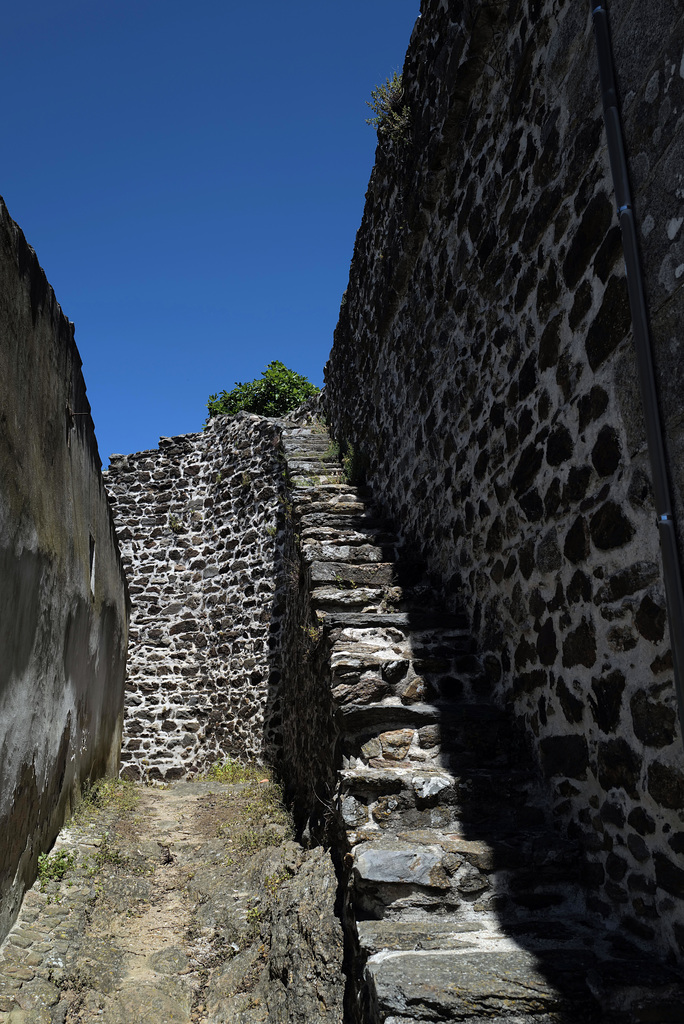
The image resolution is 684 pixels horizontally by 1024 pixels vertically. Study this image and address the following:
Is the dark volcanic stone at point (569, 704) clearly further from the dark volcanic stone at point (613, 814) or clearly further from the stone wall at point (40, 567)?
the stone wall at point (40, 567)

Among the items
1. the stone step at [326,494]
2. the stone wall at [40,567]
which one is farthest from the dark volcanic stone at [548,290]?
the stone step at [326,494]

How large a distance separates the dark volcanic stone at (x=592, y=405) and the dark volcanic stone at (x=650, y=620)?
733 millimetres

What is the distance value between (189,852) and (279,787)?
1633mm

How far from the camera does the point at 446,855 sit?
9.26ft

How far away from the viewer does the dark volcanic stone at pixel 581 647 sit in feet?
8.86

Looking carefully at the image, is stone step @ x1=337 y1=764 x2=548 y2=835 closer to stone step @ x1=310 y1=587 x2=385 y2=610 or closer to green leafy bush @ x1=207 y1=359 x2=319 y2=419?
stone step @ x1=310 y1=587 x2=385 y2=610

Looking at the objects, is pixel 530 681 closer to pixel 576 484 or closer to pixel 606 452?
pixel 576 484

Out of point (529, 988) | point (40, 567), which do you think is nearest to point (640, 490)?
point (529, 988)

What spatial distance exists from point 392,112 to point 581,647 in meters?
4.51

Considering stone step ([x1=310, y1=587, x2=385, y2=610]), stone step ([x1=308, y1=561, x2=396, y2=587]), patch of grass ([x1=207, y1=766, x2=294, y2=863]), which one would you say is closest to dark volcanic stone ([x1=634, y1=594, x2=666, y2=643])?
stone step ([x1=310, y1=587, x2=385, y2=610])

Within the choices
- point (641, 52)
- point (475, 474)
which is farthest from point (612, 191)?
point (475, 474)

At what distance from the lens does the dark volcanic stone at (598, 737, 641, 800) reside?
2.40 meters

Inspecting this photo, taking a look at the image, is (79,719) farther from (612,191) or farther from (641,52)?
(641,52)

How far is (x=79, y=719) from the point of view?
5.26 meters
